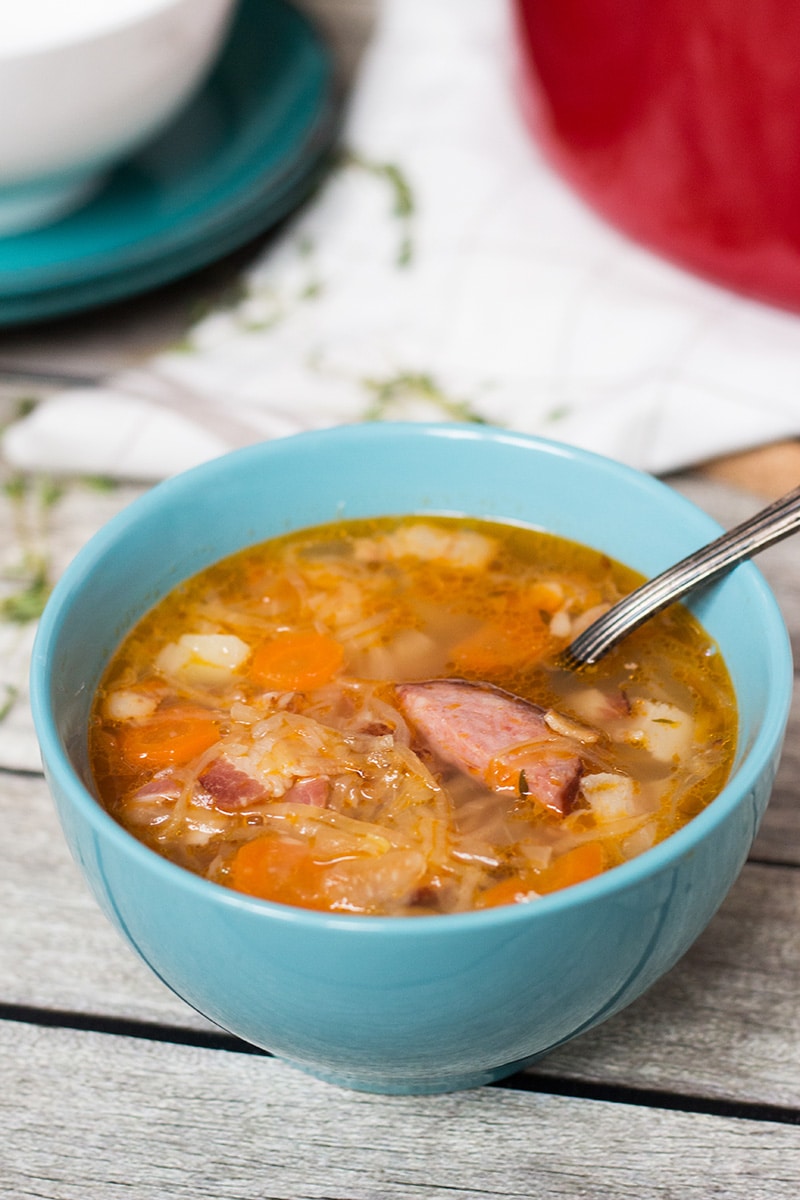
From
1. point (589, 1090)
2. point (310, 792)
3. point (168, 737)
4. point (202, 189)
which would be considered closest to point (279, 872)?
point (310, 792)

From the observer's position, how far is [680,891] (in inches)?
45.8

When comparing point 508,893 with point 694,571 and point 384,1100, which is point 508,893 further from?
point 694,571

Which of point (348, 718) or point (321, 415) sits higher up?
point (348, 718)

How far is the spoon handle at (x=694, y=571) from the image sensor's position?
1.41m

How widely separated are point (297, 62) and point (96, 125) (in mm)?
717

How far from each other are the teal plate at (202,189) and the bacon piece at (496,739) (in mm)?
1275

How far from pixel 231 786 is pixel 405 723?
0.67 ft

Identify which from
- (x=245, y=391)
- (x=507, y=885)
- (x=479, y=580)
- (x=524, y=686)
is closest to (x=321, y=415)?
(x=245, y=391)

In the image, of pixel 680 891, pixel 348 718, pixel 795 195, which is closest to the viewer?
pixel 680 891

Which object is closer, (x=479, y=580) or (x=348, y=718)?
(x=348, y=718)

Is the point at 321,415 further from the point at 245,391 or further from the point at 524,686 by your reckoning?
the point at 524,686

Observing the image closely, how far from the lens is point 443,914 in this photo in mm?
1204

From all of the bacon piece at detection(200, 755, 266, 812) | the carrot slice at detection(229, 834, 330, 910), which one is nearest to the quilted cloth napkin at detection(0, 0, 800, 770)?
the bacon piece at detection(200, 755, 266, 812)

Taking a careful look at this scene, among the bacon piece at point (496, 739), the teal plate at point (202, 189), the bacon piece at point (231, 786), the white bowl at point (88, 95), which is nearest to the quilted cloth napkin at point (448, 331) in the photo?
the teal plate at point (202, 189)
